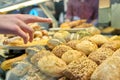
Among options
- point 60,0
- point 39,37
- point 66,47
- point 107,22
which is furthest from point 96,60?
point 60,0

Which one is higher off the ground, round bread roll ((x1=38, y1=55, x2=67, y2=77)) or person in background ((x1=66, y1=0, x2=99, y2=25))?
round bread roll ((x1=38, y1=55, x2=67, y2=77))

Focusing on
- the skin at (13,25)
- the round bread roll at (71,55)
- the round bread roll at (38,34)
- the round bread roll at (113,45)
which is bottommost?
the round bread roll at (38,34)

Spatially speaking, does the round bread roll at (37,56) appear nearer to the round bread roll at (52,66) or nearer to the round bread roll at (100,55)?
the round bread roll at (52,66)

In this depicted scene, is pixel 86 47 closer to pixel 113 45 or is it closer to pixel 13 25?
pixel 113 45

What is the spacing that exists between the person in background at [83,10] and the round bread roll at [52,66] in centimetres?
307

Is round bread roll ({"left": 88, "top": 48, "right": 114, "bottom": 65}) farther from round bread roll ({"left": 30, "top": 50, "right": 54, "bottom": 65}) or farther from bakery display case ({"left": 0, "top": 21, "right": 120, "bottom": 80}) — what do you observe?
round bread roll ({"left": 30, "top": 50, "right": 54, "bottom": 65})

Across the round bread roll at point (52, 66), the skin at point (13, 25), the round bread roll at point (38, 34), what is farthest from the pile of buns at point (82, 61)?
the round bread roll at point (38, 34)

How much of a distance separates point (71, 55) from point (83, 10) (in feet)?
11.2

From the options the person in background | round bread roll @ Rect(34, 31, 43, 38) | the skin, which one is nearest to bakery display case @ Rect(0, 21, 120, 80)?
the skin

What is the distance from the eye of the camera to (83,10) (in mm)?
4344

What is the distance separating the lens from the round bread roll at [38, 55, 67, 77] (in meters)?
0.95

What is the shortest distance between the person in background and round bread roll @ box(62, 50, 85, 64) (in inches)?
118

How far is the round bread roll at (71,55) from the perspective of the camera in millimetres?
1008

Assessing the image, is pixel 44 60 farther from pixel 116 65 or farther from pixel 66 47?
pixel 116 65
